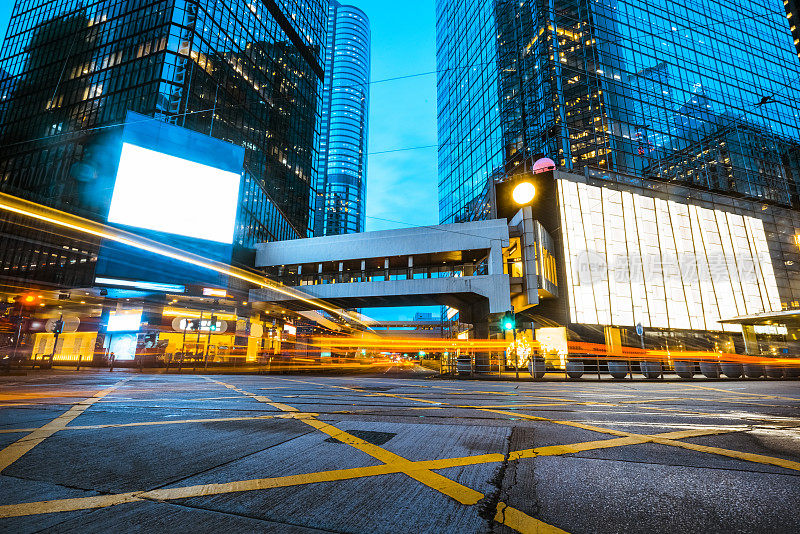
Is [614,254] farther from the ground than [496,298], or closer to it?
farther from the ground

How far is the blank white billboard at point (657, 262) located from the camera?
1198 inches

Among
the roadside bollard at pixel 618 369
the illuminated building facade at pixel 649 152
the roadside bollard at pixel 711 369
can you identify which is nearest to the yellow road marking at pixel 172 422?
the roadside bollard at pixel 618 369

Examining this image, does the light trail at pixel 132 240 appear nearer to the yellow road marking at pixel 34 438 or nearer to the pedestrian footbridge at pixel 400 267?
the pedestrian footbridge at pixel 400 267

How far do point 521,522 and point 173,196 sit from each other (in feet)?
119

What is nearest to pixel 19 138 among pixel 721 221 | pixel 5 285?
pixel 5 285

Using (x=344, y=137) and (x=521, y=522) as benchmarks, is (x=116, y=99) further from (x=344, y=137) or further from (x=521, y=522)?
(x=344, y=137)

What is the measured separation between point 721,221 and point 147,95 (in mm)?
64976

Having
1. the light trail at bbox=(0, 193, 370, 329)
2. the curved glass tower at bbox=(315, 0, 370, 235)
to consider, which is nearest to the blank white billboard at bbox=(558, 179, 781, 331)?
the light trail at bbox=(0, 193, 370, 329)

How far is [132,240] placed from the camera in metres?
29.1

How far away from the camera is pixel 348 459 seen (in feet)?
10.3

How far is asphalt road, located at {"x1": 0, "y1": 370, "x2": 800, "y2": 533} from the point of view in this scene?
193cm

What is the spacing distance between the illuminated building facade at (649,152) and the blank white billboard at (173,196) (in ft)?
88.7

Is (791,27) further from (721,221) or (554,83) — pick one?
(554,83)

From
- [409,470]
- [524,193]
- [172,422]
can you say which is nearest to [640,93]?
[524,193]
